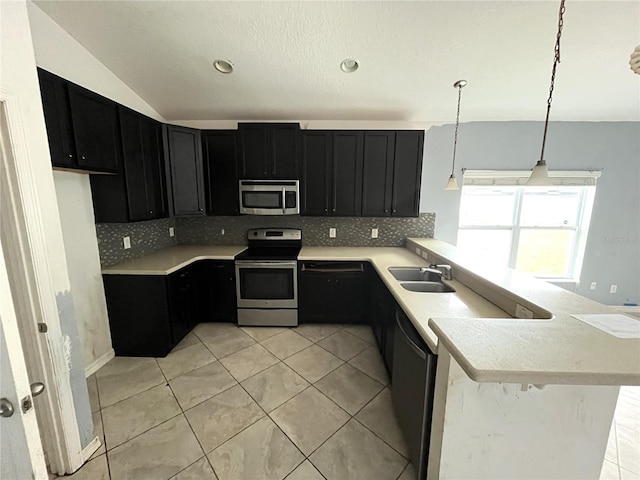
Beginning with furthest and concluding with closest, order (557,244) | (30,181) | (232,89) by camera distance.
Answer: (557,244) < (232,89) < (30,181)

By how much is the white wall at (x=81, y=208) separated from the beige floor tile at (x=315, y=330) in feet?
6.22

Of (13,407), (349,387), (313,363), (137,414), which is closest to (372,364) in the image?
(349,387)

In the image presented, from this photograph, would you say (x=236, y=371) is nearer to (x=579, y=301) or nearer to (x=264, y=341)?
(x=264, y=341)

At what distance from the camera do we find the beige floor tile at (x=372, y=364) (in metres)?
2.14

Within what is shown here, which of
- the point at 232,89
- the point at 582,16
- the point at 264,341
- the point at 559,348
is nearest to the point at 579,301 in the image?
the point at 559,348

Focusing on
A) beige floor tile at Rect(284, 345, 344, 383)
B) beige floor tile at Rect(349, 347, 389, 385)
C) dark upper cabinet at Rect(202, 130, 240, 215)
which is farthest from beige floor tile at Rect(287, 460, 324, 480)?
dark upper cabinet at Rect(202, 130, 240, 215)

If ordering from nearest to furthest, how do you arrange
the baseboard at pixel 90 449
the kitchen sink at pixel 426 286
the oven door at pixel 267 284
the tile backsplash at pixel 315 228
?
the baseboard at pixel 90 449 < the kitchen sink at pixel 426 286 < the oven door at pixel 267 284 < the tile backsplash at pixel 315 228

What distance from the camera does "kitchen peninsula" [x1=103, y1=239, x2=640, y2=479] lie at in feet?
2.42

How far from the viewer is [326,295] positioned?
9.57 ft

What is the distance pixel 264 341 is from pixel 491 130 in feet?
12.4

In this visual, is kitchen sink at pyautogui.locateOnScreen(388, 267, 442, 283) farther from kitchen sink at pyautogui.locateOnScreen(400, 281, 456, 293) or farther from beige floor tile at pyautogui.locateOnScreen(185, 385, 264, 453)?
beige floor tile at pyautogui.locateOnScreen(185, 385, 264, 453)

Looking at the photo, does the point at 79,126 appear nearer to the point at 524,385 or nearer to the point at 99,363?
the point at 99,363

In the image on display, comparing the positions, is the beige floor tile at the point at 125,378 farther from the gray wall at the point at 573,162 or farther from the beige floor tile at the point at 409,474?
the gray wall at the point at 573,162

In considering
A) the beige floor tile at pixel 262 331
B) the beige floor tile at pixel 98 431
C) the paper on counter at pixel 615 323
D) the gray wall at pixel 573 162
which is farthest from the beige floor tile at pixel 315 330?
the paper on counter at pixel 615 323
